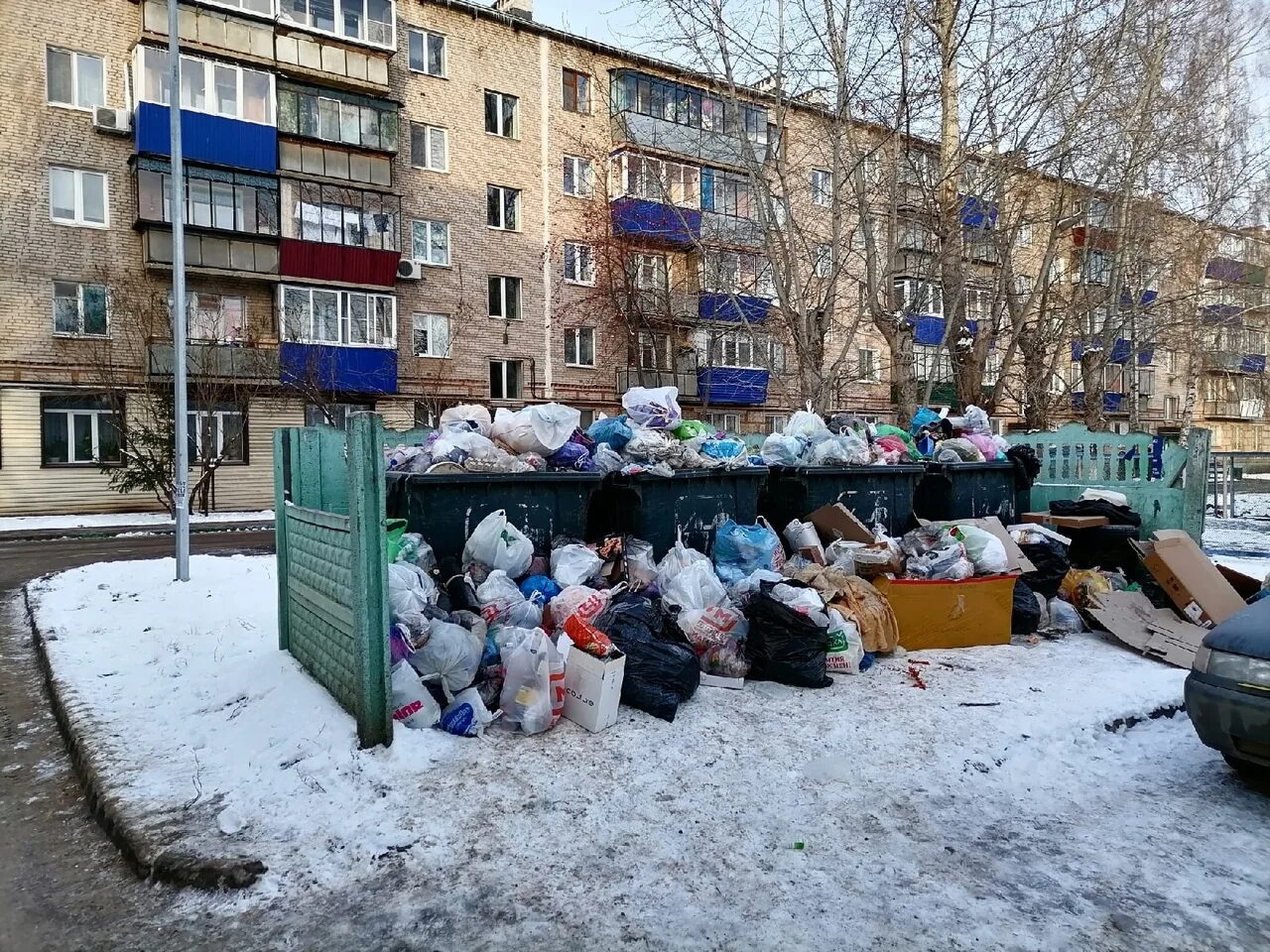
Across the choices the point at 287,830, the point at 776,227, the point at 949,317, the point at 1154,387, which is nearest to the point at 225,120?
the point at 776,227

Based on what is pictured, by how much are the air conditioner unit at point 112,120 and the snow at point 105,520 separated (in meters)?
8.58

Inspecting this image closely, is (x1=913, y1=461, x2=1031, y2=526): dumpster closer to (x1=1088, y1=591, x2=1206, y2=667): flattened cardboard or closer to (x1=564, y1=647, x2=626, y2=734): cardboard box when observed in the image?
(x1=1088, y1=591, x2=1206, y2=667): flattened cardboard

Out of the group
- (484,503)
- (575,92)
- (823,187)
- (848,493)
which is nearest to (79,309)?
(575,92)

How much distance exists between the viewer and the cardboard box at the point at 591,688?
4129 mm

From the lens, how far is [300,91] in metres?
20.5

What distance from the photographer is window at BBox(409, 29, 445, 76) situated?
22.9m

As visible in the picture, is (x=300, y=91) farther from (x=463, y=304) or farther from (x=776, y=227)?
(x=776, y=227)

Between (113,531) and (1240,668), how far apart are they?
16.9 metres

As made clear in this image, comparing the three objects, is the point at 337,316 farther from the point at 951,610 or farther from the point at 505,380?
the point at 951,610


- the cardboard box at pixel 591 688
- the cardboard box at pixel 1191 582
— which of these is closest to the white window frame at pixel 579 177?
the cardboard box at pixel 1191 582

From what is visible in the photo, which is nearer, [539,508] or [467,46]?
[539,508]

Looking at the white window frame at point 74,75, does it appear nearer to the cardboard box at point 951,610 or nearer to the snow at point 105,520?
the snow at point 105,520

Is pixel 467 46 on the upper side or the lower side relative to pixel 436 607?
upper

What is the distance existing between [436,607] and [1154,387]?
4645cm
